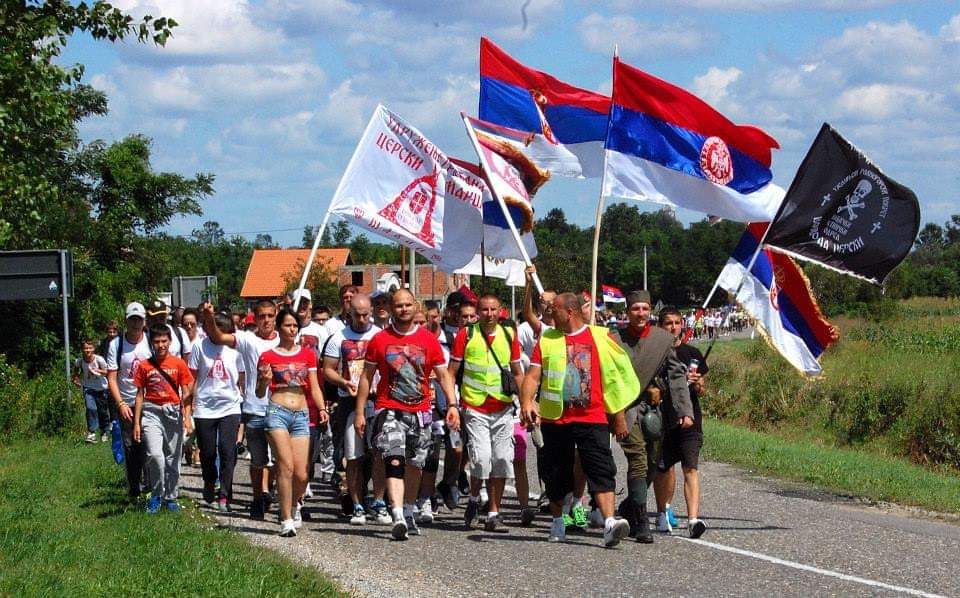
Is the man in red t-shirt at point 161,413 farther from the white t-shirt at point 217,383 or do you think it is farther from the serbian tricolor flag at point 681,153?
the serbian tricolor flag at point 681,153

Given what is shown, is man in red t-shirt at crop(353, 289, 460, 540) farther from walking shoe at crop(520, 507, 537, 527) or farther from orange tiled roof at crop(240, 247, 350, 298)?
orange tiled roof at crop(240, 247, 350, 298)

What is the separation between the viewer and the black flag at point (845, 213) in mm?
11500

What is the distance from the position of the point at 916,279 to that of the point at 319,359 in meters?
79.3

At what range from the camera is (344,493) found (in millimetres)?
11461

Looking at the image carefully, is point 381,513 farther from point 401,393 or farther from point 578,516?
point 578,516

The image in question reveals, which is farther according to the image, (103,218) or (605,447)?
(103,218)

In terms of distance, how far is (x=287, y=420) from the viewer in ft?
33.8

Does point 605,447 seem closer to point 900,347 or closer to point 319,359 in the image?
point 319,359

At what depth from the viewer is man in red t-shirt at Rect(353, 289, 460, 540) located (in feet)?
33.7

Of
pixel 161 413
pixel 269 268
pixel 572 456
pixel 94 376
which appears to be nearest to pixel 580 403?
pixel 572 456

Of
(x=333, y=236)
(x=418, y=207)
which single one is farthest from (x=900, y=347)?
(x=333, y=236)

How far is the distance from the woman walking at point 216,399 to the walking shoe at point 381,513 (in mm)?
1493

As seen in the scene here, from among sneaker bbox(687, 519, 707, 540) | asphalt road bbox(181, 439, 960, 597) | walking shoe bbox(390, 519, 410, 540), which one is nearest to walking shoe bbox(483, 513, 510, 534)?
asphalt road bbox(181, 439, 960, 597)

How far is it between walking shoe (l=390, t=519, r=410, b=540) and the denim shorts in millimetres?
1069
